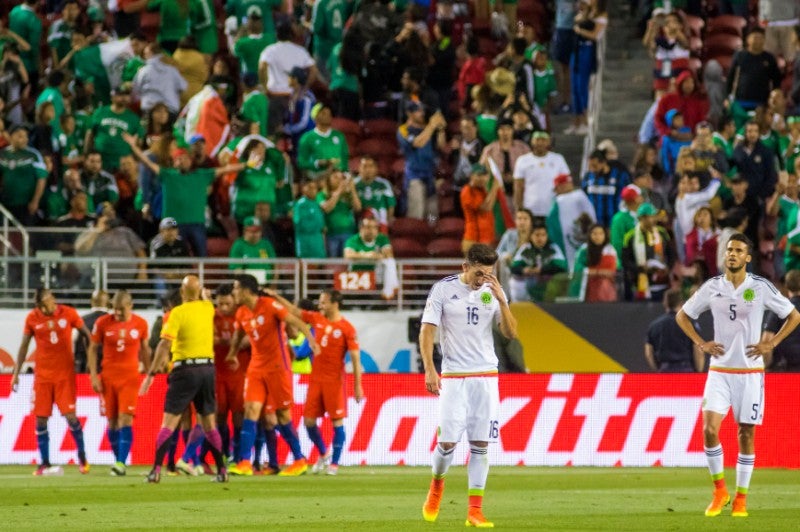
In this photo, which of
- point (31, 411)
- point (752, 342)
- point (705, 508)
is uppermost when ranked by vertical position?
point (752, 342)

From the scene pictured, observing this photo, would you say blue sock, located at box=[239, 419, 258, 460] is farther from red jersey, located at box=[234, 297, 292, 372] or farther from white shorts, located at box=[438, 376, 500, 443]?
white shorts, located at box=[438, 376, 500, 443]

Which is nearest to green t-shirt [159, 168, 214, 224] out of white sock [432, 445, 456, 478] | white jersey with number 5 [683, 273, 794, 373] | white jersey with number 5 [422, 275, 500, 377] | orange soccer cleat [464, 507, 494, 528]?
white jersey with number 5 [683, 273, 794, 373]

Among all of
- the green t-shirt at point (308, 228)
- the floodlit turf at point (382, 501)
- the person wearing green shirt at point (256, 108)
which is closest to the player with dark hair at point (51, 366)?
the floodlit turf at point (382, 501)

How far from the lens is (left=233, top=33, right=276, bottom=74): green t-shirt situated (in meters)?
28.3

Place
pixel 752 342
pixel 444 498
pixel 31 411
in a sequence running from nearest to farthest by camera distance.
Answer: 1. pixel 752 342
2. pixel 444 498
3. pixel 31 411

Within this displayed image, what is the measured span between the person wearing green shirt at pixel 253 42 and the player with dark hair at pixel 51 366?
27.4 feet

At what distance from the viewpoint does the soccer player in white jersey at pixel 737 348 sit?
14.9 meters

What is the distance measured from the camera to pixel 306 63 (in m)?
27.5

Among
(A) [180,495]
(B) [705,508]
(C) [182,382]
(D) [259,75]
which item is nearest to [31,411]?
(C) [182,382]

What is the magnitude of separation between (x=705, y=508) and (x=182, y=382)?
6.18 m

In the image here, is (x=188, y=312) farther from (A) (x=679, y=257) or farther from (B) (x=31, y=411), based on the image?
(A) (x=679, y=257)

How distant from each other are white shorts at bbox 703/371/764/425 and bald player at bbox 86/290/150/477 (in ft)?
26.5

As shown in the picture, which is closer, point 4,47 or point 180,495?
point 180,495

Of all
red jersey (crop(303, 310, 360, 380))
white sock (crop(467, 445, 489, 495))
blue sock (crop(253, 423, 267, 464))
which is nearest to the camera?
white sock (crop(467, 445, 489, 495))
